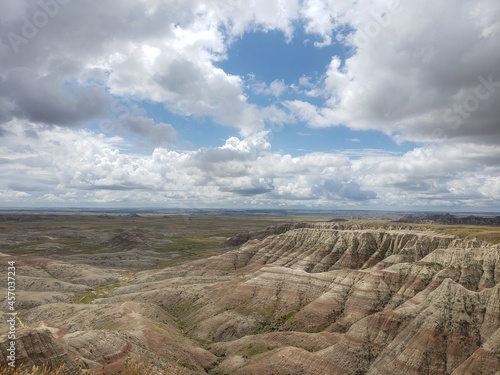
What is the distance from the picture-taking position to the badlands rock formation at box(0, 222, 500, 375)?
52.7m

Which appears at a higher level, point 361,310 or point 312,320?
point 361,310

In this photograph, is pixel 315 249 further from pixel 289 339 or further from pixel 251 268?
pixel 289 339

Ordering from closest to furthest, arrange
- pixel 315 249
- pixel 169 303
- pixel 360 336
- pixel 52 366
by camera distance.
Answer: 1. pixel 52 366
2. pixel 360 336
3. pixel 169 303
4. pixel 315 249

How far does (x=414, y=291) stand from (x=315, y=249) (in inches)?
2094

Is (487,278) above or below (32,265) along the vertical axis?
above

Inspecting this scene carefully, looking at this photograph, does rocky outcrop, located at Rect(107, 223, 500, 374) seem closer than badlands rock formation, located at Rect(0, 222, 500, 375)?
No

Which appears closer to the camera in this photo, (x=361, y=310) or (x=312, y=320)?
(x=361, y=310)

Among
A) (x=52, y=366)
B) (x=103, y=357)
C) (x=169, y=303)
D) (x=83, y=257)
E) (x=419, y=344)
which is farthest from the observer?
(x=83, y=257)

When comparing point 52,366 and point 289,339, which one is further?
point 289,339

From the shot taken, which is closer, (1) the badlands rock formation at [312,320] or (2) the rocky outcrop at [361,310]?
(1) the badlands rock formation at [312,320]

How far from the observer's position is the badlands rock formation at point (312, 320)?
52.7 metres

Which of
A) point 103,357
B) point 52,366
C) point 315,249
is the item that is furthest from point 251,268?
point 52,366

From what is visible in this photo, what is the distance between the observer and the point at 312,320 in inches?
2847

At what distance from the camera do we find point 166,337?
202 ft
